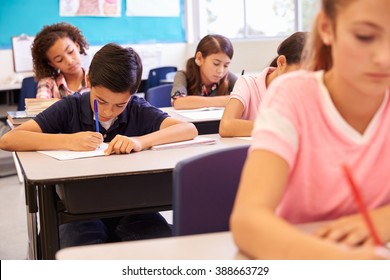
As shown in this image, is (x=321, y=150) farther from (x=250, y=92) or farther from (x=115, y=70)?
(x=250, y=92)

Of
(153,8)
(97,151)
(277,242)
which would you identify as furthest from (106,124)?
(153,8)

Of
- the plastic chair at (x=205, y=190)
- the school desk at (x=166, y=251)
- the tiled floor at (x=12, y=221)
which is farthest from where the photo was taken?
the tiled floor at (x=12, y=221)

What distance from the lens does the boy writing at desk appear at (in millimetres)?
1800

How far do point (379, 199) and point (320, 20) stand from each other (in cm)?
33

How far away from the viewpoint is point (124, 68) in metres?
Result: 1.89

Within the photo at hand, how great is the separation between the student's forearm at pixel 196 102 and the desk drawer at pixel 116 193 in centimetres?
138

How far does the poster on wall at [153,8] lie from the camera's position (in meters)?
5.38

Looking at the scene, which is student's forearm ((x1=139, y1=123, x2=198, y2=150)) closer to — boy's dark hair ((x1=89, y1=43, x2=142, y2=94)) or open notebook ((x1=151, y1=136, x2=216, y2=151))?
open notebook ((x1=151, y1=136, x2=216, y2=151))

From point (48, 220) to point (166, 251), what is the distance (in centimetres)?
86

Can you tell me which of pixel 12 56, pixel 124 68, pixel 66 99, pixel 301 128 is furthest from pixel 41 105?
pixel 12 56

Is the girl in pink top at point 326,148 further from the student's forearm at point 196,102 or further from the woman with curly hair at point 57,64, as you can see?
the woman with curly hair at point 57,64

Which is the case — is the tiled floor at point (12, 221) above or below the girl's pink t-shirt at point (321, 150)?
below

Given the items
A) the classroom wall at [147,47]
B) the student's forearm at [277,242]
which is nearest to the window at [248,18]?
the classroom wall at [147,47]

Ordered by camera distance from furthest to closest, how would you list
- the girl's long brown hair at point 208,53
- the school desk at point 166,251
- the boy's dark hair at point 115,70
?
the girl's long brown hair at point 208,53 → the boy's dark hair at point 115,70 → the school desk at point 166,251
